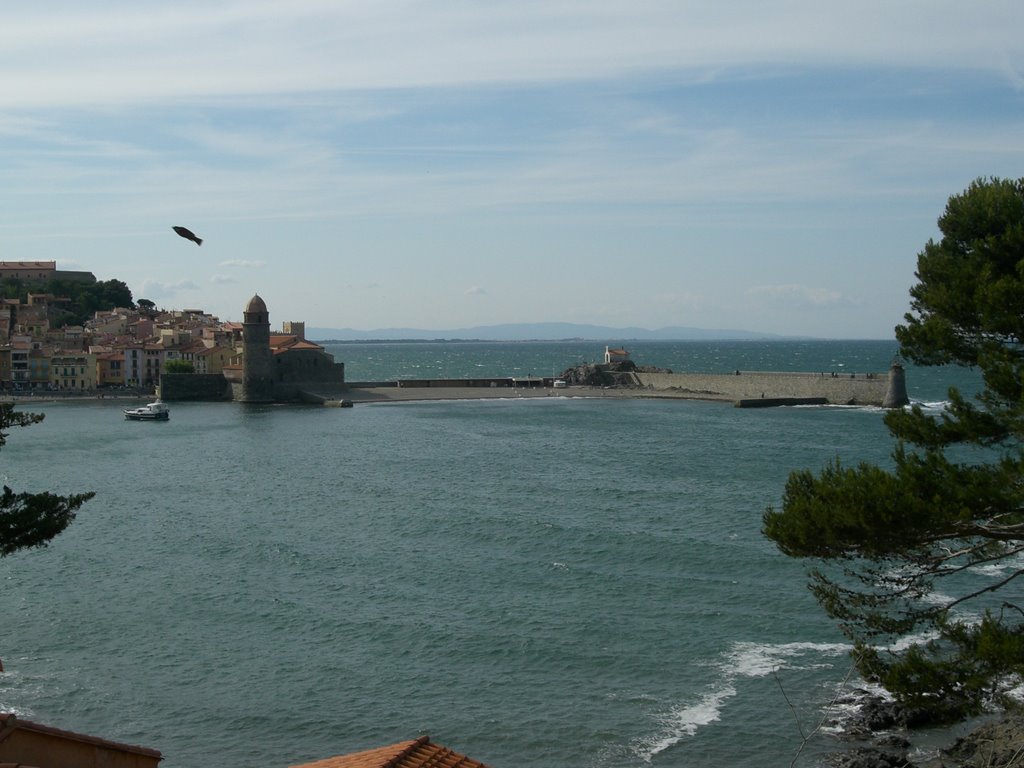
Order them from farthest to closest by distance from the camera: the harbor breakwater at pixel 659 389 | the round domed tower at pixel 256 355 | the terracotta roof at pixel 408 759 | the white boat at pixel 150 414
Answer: the round domed tower at pixel 256 355, the harbor breakwater at pixel 659 389, the white boat at pixel 150 414, the terracotta roof at pixel 408 759

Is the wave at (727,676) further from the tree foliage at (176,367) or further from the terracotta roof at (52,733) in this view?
the tree foliage at (176,367)

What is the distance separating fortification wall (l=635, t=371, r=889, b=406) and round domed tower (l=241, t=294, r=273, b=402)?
82.0 feet

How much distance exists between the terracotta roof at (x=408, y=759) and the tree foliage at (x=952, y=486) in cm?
345

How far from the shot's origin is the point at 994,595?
65.5 ft

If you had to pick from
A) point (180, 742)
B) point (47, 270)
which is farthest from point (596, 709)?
Answer: point (47, 270)

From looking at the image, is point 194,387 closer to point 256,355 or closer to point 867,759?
point 256,355

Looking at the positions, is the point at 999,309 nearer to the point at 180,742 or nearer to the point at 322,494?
the point at 180,742

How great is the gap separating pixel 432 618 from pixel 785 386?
49296 mm

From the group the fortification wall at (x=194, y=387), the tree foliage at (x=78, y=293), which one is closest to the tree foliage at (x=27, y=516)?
the fortification wall at (x=194, y=387)

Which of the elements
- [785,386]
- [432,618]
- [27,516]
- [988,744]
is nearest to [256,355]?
[785,386]

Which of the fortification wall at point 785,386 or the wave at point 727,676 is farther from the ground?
the fortification wall at point 785,386

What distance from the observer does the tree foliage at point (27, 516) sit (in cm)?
1195

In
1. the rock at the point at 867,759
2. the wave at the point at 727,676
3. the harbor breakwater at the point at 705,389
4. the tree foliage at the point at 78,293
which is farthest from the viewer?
the tree foliage at the point at 78,293

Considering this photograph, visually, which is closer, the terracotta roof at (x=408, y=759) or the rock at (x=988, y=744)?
the terracotta roof at (x=408, y=759)
